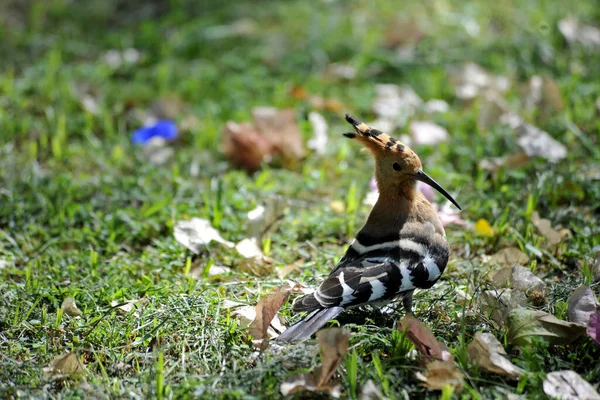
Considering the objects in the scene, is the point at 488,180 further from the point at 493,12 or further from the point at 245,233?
the point at 493,12

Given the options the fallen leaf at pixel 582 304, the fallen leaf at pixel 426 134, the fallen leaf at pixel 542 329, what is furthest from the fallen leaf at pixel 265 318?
the fallen leaf at pixel 426 134

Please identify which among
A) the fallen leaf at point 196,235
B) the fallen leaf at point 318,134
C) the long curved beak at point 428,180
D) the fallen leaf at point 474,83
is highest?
the long curved beak at point 428,180

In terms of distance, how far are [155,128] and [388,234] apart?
2.23m

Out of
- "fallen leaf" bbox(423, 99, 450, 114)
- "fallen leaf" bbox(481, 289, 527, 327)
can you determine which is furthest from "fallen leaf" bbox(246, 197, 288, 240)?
"fallen leaf" bbox(423, 99, 450, 114)

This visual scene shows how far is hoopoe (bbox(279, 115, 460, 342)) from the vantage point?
2.72 meters

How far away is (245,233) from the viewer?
12.3ft

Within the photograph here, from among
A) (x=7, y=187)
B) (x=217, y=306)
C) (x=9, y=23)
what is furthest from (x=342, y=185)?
(x=9, y=23)

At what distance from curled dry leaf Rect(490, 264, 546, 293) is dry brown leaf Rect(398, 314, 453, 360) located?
0.64 meters

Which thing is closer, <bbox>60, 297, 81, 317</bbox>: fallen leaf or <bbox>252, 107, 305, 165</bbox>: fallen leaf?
<bbox>60, 297, 81, 317</bbox>: fallen leaf

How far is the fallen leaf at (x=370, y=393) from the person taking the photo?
2355mm

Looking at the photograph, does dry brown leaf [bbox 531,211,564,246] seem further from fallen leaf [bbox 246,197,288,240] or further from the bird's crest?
fallen leaf [bbox 246,197,288,240]

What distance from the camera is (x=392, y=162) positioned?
308 cm

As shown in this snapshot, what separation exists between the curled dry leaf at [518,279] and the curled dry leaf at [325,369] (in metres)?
0.92

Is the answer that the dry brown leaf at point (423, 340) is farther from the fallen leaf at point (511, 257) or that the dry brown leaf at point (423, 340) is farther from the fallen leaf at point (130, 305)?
the fallen leaf at point (130, 305)
